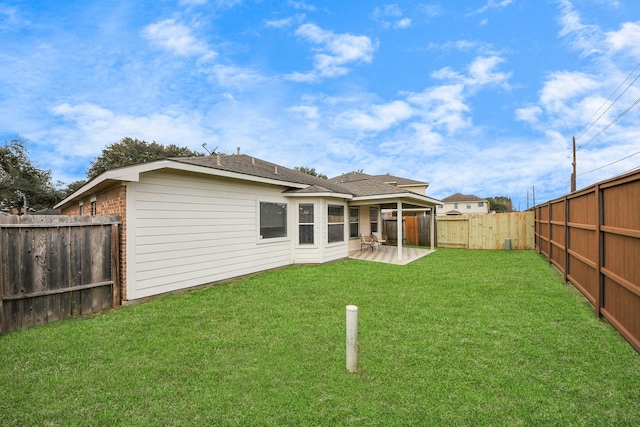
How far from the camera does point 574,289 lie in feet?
20.1

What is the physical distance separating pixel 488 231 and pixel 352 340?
13.8 m

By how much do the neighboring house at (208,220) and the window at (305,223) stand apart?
35 mm

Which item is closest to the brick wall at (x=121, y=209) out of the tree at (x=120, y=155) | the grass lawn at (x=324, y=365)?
the grass lawn at (x=324, y=365)

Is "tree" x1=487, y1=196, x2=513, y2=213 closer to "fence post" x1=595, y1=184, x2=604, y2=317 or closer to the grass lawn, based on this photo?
"fence post" x1=595, y1=184, x2=604, y2=317

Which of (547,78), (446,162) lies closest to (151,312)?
(547,78)

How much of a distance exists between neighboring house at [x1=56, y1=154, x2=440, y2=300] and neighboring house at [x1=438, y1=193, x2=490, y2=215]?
4284 centimetres

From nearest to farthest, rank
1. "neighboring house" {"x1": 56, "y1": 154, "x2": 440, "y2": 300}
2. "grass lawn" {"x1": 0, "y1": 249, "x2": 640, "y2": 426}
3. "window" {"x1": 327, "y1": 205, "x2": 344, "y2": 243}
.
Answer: "grass lawn" {"x1": 0, "y1": 249, "x2": 640, "y2": 426} → "neighboring house" {"x1": 56, "y1": 154, "x2": 440, "y2": 300} → "window" {"x1": 327, "y1": 205, "x2": 344, "y2": 243}

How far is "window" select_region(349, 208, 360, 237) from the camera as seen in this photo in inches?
496

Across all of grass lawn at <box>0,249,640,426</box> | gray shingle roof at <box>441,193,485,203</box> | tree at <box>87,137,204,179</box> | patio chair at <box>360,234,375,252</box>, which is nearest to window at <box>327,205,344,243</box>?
A: patio chair at <box>360,234,375,252</box>

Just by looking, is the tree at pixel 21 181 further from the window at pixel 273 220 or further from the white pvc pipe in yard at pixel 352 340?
the white pvc pipe in yard at pixel 352 340

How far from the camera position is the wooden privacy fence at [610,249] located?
3381 mm

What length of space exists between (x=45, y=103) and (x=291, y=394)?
61.9ft

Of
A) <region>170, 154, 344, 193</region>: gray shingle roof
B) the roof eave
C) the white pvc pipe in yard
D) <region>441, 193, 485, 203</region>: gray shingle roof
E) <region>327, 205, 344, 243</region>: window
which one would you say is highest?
<region>441, 193, 485, 203</region>: gray shingle roof

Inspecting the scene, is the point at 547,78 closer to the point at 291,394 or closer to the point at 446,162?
the point at 446,162
